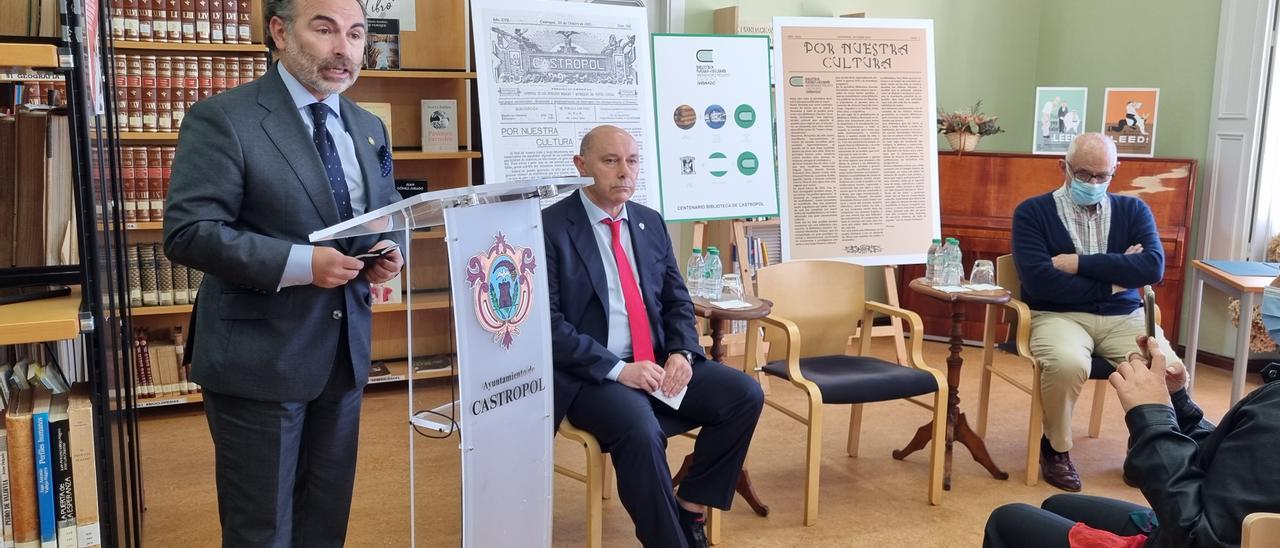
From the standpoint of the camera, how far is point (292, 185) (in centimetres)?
212

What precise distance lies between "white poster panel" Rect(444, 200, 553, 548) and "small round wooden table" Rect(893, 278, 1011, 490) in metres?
2.00

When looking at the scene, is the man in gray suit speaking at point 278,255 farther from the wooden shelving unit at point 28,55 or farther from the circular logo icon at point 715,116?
the circular logo icon at point 715,116

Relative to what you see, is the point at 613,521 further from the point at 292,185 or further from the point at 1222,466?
the point at 1222,466

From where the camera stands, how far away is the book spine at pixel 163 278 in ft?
14.9

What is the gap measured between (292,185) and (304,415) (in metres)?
0.53

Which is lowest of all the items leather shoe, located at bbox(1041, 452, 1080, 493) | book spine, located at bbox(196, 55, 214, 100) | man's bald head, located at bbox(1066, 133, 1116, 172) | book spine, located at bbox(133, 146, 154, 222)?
leather shoe, located at bbox(1041, 452, 1080, 493)

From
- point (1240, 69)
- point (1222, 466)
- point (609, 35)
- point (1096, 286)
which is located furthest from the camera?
point (1240, 69)

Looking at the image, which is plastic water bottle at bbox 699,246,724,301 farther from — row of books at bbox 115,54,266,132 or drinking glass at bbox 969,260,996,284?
row of books at bbox 115,54,266,132

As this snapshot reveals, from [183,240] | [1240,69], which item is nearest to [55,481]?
[183,240]

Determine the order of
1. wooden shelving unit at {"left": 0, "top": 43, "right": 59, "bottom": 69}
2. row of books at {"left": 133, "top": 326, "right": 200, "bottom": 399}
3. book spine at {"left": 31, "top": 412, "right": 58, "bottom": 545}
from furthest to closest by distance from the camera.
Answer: row of books at {"left": 133, "top": 326, "right": 200, "bottom": 399} < book spine at {"left": 31, "top": 412, "right": 58, "bottom": 545} < wooden shelving unit at {"left": 0, "top": 43, "right": 59, "bottom": 69}

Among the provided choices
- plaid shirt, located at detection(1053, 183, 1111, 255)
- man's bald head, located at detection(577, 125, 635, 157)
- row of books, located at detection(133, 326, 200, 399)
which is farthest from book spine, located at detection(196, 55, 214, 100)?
plaid shirt, located at detection(1053, 183, 1111, 255)

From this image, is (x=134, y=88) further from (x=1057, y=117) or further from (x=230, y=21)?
(x=1057, y=117)

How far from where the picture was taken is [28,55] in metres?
1.87

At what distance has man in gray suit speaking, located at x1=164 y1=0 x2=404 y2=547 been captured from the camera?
6.72 feet
